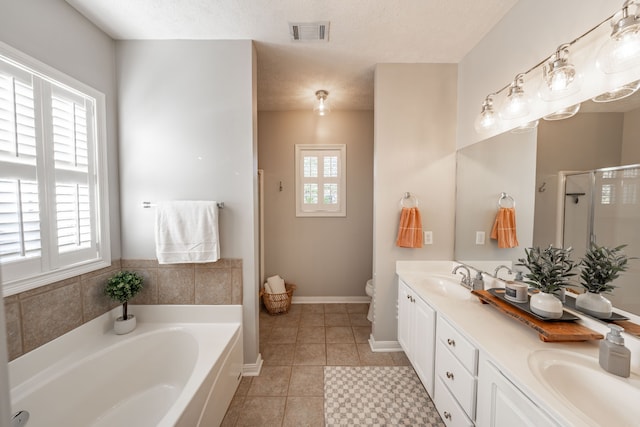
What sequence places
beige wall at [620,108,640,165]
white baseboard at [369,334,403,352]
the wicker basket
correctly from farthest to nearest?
the wicker basket
white baseboard at [369,334,403,352]
beige wall at [620,108,640,165]

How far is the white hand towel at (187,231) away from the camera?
186 cm

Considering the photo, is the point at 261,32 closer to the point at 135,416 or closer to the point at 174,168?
the point at 174,168

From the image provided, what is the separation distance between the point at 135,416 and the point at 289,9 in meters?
2.78

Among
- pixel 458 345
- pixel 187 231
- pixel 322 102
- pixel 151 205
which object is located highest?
pixel 322 102

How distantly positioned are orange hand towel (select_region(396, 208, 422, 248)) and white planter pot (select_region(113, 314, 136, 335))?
7.24ft

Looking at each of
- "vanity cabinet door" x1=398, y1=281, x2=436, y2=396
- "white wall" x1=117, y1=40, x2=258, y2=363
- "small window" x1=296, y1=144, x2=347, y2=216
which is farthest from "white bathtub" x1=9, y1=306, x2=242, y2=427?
"small window" x1=296, y1=144, x2=347, y2=216

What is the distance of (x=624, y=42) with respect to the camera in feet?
3.17

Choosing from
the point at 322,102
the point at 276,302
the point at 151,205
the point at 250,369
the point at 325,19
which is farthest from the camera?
the point at 276,302

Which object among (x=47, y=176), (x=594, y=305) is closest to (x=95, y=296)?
(x=47, y=176)

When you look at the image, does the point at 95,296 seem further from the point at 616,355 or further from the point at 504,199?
the point at 504,199

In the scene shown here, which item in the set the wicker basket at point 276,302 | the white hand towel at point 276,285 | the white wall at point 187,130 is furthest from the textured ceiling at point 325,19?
the wicker basket at point 276,302

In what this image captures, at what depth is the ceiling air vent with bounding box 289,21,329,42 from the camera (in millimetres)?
1722

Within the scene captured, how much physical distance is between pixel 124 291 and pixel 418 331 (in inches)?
84.5

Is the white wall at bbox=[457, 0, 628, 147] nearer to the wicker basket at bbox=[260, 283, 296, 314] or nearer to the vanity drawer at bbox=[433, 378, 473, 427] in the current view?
the vanity drawer at bbox=[433, 378, 473, 427]
